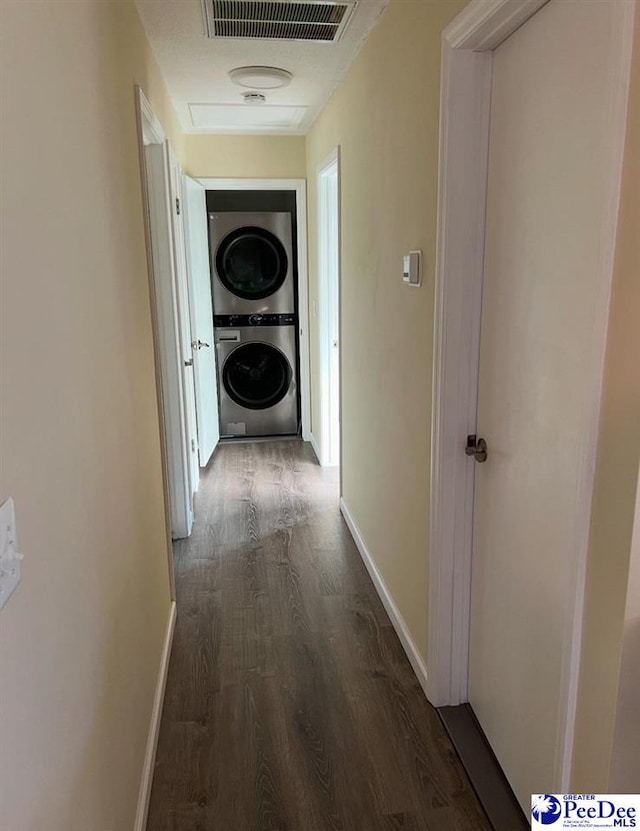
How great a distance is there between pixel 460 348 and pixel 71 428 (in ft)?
3.70

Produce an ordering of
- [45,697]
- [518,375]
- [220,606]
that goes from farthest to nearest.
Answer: [220,606] < [518,375] < [45,697]

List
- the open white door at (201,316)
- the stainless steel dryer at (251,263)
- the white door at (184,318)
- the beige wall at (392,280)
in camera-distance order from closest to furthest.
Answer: the beige wall at (392,280) → the white door at (184,318) → the open white door at (201,316) → the stainless steel dryer at (251,263)

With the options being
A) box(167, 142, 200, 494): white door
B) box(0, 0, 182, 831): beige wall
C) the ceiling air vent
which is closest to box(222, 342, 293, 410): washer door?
box(167, 142, 200, 494): white door

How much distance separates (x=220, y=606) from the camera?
2.81m

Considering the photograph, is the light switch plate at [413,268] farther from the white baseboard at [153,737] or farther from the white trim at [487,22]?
the white baseboard at [153,737]

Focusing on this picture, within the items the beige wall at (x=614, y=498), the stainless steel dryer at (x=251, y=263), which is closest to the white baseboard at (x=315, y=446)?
the stainless steel dryer at (x=251, y=263)

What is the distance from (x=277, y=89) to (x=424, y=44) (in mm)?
1655

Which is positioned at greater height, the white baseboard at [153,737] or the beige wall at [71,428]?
the beige wall at [71,428]

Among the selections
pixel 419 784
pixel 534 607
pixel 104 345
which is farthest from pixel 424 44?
pixel 419 784

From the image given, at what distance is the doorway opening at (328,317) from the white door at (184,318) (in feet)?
3.02

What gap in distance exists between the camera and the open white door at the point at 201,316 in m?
4.14

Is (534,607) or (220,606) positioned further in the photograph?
(220,606)

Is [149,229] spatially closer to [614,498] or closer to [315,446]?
[614,498]

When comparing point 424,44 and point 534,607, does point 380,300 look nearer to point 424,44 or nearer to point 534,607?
point 424,44
